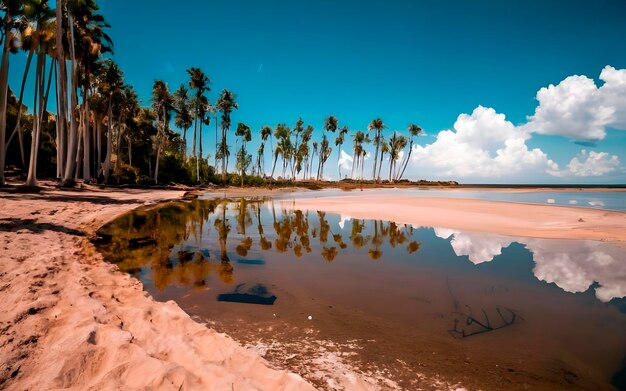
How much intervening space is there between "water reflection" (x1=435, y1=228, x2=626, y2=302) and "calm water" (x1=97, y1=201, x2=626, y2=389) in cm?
5

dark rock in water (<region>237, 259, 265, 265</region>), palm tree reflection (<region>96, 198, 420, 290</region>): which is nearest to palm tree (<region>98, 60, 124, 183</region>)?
palm tree reflection (<region>96, 198, 420, 290</region>)

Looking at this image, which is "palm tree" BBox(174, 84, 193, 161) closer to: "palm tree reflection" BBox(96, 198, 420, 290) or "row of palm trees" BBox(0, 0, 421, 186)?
"row of palm trees" BBox(0, 0, 421, 186)

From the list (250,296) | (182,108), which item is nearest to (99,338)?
(250,296)

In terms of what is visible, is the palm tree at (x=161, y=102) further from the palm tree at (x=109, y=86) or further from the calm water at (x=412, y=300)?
the calm water at (x=412, y=300)

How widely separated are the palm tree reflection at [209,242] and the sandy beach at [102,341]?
151 centimetres

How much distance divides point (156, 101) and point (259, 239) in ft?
170

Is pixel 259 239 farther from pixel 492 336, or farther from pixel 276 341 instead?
pixel 492 336

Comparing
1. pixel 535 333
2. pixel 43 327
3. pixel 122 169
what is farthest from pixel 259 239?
pixel 122 169

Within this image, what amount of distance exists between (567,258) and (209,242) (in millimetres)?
12259

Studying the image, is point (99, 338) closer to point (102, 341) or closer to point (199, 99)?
point (102, 341)

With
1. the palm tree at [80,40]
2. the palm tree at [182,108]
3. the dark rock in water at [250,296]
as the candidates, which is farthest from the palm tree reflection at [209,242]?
the palm tree at [182,108]

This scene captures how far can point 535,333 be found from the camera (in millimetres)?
4938

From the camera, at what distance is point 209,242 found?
1146cm

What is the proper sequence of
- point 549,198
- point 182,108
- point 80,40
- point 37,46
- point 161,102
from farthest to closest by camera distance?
point 182,108, point 161,102, point 549,198, point 80,40, point 37,46
